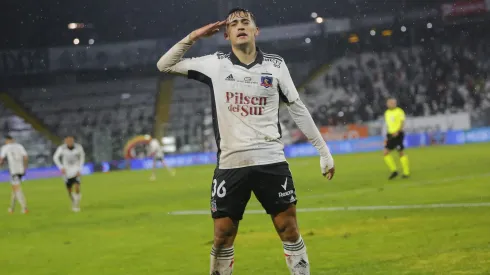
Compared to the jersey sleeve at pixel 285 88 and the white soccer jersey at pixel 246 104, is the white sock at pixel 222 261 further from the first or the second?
the jersey sleeve at pixel 285 88

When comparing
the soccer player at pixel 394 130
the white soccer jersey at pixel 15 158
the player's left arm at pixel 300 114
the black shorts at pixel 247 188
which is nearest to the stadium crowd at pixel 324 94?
the soccer player at pixel 394 130

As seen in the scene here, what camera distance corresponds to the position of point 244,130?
6246 mm

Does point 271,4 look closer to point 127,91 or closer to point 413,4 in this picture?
point 413,4

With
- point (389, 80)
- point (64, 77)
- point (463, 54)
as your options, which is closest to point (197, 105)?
point (64, 77)

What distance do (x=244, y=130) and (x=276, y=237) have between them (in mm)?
6201

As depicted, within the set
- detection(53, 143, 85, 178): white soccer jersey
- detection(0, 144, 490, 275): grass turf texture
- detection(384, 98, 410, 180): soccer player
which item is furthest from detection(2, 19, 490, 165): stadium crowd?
detection(0, 144, 490, 275): grass turf texture

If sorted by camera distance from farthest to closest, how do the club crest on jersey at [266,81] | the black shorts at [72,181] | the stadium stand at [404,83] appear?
the stadium stand at [404,83] < the black shorts at [72,181] < the club crest on jersey at [266,81]

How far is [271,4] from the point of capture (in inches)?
2055

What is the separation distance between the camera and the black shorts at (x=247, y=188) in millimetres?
6242

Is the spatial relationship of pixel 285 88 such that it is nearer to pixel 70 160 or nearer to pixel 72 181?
pixel 72 181

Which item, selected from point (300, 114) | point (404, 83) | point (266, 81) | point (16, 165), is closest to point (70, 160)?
point (16, 165)

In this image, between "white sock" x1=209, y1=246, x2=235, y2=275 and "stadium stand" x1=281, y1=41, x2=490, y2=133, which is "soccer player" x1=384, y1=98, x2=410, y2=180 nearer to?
"white sock" x1=209, y1=246, x2=235, y2=275

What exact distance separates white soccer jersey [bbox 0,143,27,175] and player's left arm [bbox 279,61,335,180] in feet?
56.1

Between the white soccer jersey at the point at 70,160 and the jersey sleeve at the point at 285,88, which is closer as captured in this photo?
the jersey sleeve at the point at 285,88
